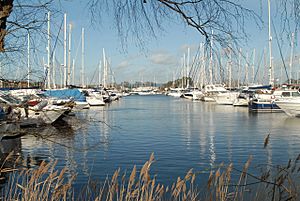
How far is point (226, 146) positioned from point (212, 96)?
189ft

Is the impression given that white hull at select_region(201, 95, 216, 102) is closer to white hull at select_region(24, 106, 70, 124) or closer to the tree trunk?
white hull at select_region(24, 106, 70, 124)

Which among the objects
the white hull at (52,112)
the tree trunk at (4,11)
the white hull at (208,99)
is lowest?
the white hull at (208,99)

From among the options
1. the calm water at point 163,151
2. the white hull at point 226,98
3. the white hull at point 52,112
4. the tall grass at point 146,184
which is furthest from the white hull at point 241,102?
the white hull at point 52,112

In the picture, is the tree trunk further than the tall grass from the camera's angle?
No

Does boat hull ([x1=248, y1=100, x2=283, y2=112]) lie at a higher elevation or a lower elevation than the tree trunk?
lower

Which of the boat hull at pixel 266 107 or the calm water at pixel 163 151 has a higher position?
the boat hull at pixel 266 107

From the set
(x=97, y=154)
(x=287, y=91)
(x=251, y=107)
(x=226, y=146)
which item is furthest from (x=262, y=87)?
(x=97, y=154)

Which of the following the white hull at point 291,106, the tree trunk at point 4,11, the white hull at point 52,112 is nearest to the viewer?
the tree trunk at point 4,11

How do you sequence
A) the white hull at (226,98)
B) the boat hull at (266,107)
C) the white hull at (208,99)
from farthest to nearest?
the white hull at (208,99) < the white hull at (226,98) < the boat hull at (266,107)

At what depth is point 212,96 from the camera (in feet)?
254

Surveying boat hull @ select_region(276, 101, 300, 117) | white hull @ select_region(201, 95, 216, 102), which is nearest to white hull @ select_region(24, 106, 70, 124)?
boat hull @ select_region(276, 101, 300, 117)

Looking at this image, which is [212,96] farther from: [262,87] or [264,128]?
[264,128]

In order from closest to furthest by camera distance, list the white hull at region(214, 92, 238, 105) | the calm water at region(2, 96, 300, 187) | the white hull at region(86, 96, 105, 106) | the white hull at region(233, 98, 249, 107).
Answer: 1. the calm water at region(2, 96, 300, 187)
2. the white hull at region(86, 96, 105, 106)
3. the white hull at region(233, 98, 249, 107)
4. the white hull at region(214, 92, 238, 105)

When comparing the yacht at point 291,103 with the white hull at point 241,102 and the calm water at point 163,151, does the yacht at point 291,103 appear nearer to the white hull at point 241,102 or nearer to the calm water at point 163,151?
the calm water at point 163,151
